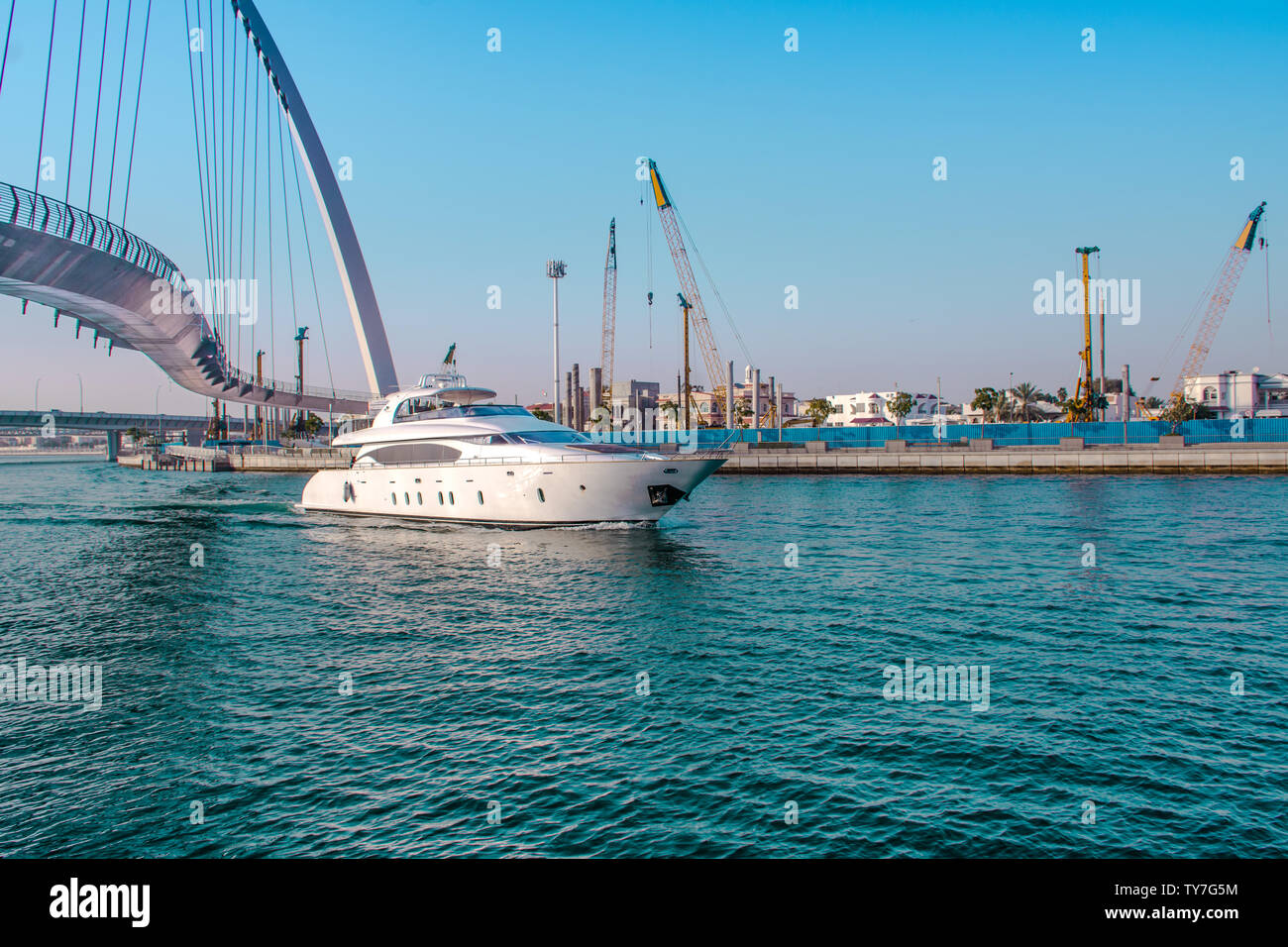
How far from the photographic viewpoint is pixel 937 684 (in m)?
14.3

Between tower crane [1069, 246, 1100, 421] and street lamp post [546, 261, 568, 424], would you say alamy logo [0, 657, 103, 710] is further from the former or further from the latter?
tower crane [1069, 246, 1100, 421]

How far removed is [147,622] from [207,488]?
211 feet

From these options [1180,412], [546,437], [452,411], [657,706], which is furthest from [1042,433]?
[657,706]

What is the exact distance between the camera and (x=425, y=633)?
1883cm

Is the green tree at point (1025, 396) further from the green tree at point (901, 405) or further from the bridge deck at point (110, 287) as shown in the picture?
the bridge deck at point (110, 287)

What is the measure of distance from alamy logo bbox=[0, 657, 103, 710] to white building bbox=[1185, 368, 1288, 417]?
164 m

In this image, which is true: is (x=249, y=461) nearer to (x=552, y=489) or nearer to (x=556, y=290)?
(x=556, y=290)

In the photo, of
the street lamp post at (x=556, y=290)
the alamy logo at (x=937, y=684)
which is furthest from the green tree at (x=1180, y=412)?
the alamy logo at (x=937, y=684)

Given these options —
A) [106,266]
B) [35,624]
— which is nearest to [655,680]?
[35,624]

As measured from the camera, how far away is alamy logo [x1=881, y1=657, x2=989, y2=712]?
44.7 ft
